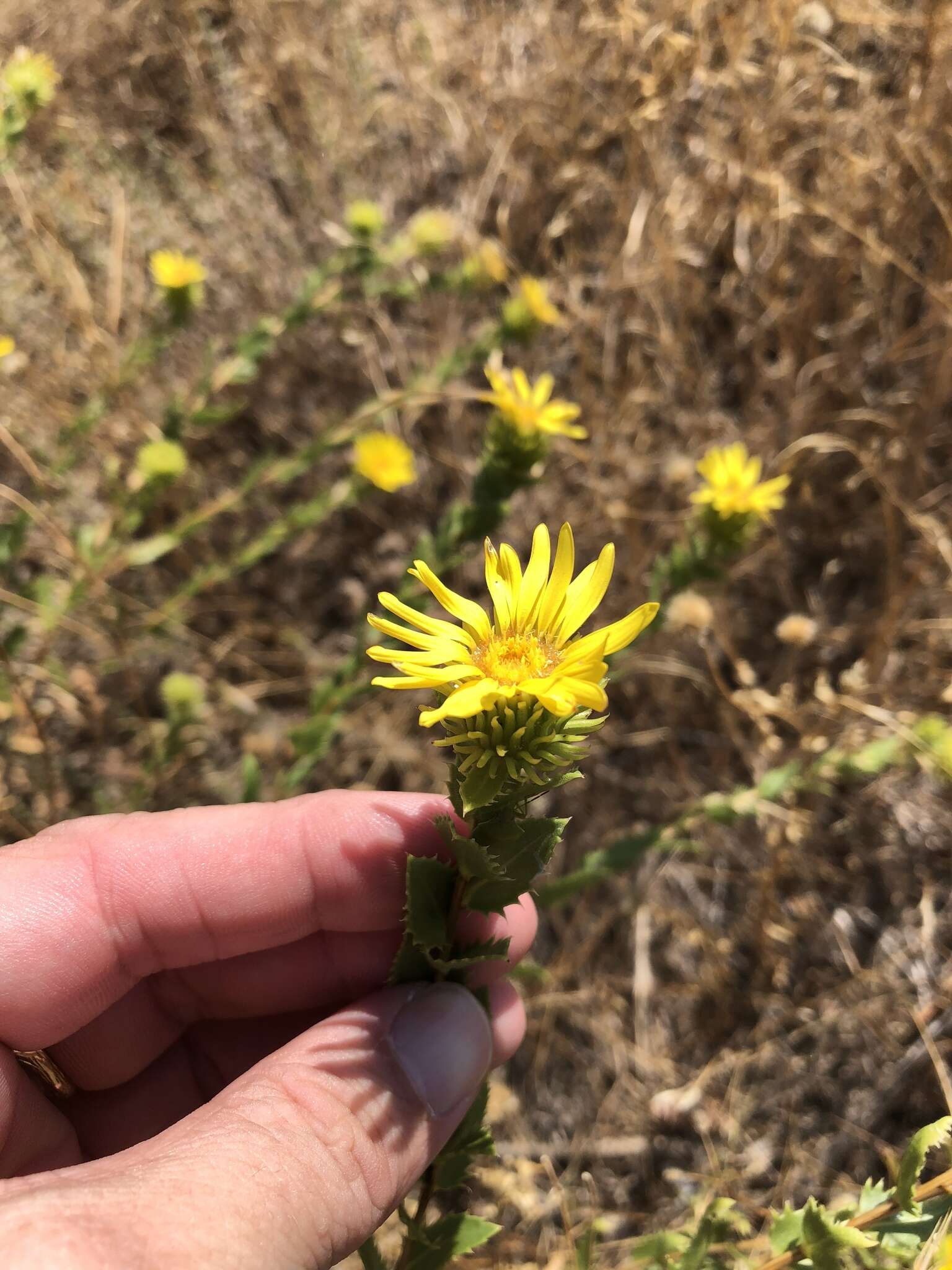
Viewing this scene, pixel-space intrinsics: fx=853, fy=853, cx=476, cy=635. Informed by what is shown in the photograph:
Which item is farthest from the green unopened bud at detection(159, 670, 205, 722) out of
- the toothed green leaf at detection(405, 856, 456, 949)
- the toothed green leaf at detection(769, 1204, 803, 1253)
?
the toothed green leaf at detection(769, 1204, 803, 1253)

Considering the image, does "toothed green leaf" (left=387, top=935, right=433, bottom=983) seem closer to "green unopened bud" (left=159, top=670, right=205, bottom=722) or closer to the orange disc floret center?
the orange disc floret center

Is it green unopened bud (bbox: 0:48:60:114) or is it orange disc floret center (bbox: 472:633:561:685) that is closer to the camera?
orange disc floret center (bbox: 472:633:561:685)

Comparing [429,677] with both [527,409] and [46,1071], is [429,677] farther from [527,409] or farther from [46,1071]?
[527,409]

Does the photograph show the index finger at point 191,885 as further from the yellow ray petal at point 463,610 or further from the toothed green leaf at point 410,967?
the yellow ray petal at point 463,610

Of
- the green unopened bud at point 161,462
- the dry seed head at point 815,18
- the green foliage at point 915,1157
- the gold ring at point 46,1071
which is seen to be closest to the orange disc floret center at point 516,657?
the green foliage at point 915,1157

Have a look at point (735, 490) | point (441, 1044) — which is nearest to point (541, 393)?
point (735, 490)

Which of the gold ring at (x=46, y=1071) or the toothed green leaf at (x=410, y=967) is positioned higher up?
the toothed green leaf at (x=410, y=967)
